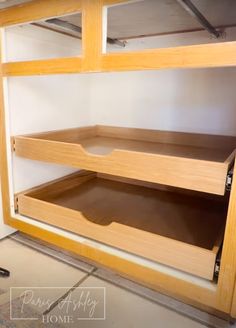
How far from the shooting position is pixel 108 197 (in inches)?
54.1

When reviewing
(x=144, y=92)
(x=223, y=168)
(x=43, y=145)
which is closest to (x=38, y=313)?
(x=43, y=145)

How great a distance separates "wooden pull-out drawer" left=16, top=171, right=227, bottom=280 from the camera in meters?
0.85

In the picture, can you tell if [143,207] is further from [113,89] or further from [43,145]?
[113,89]

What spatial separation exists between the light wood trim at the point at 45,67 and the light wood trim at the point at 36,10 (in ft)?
0.50

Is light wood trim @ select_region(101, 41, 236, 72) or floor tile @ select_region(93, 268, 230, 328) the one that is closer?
light wood trim @ select_region(101, 41, 236, 72)

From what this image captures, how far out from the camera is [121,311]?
0.89m

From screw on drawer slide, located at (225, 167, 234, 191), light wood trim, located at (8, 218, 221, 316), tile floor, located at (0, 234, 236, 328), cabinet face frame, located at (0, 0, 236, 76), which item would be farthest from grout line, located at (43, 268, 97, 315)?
cabinet face frame, located at (0, 0, 236, 76)

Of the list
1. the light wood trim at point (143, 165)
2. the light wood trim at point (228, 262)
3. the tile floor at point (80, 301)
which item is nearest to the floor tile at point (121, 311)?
the tile floor at point (80, 301)

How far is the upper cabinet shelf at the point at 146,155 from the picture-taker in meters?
0.75

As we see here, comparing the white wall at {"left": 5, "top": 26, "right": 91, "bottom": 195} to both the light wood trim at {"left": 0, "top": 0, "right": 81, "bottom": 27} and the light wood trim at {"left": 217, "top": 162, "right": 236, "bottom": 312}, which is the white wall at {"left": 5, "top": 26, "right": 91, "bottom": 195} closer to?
the light wood trim at {"left": 0, "top": 0, "right": 81, "bottom": 27}

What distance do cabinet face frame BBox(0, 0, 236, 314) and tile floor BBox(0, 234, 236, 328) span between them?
77 mm

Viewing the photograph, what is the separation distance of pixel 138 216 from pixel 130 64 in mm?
656

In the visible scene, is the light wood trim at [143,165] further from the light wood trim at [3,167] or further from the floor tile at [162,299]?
the floor tile at [162,299]

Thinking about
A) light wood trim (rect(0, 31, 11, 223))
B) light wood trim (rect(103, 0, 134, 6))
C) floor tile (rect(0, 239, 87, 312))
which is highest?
light wood trim (rect(103, 0, 134, 6))
